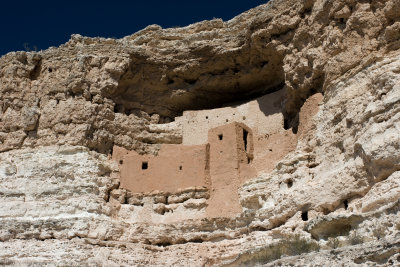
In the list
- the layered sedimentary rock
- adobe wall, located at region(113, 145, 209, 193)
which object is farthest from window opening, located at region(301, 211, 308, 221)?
adobe wall, located at region(113, 145, 209, 193)

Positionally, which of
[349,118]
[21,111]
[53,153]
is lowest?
[349,118]

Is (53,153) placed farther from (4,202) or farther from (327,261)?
(327,261)

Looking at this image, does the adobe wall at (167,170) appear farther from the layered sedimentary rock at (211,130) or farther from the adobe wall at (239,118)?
the adobe wall at (239,118)

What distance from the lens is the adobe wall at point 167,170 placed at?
16.3m

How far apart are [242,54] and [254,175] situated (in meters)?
4.06

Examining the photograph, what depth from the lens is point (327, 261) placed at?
905 cm

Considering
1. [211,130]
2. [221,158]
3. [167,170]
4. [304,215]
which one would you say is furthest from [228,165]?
[304,215]

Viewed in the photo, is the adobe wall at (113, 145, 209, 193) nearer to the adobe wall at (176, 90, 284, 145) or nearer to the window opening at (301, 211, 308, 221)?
the adobe wall at (176, 90, 284, 145)

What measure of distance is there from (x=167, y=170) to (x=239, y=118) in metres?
2.86

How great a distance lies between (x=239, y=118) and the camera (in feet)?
58.6

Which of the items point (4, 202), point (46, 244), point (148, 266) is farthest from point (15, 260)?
point (148, 266)

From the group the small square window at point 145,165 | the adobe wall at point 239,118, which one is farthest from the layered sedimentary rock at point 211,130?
the small square window at point 145,165

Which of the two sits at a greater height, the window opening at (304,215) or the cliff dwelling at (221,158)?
the cliff dwelling at (221,158)

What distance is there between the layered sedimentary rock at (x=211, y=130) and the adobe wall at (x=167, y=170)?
0.83ft
